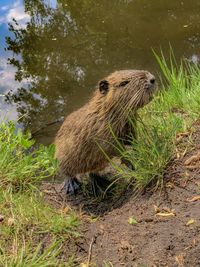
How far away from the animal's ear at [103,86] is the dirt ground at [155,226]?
2.54ft

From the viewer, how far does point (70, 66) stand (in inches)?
329

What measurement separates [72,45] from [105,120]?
502cm

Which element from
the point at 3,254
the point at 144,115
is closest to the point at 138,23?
the point at 144,115

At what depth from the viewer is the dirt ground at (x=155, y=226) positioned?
9.70 feet

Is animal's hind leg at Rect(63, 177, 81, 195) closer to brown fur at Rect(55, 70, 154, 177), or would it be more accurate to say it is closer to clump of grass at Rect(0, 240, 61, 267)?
brown fur at Rect(55, 70, 154, 177)

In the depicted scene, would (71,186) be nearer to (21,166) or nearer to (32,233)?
(21,166)

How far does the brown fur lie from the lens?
4.05m

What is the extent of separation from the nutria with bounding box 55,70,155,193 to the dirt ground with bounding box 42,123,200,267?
0.45 metres

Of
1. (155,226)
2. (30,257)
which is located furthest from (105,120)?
(30,257)

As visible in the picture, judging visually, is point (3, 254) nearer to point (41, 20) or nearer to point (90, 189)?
point (90, 189)

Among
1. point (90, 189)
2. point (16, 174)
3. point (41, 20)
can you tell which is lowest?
point (90, 189)

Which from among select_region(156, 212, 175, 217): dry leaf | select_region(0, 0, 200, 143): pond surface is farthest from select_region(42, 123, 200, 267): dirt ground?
select_region(0, 0, 200, 143): pond surface

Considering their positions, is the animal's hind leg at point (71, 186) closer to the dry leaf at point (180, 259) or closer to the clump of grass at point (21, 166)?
the clump of grass at point (21, 166)

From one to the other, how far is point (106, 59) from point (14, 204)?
16.6 ft
